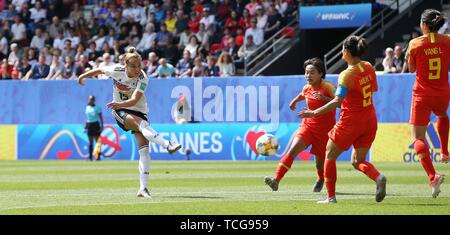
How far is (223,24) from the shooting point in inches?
1501

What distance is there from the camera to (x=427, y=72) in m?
16.0

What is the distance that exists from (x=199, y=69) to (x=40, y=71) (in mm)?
6599

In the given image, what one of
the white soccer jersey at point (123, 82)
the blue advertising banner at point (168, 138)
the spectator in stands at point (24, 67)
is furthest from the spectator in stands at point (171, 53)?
the white soccer jersey at point (123, 82)

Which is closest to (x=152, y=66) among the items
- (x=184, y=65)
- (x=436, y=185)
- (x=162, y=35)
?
(x=184, y=65)

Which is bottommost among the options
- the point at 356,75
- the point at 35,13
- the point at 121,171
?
the point at 121,171

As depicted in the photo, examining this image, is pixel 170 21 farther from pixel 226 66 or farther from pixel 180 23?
pixel 226 66

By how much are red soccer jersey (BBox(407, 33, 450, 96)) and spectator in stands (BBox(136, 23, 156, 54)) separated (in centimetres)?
2276

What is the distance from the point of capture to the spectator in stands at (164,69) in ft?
116

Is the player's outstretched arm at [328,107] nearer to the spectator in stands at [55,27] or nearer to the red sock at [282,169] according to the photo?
the red sock at [282,169]

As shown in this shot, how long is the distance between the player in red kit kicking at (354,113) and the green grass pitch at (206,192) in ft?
1.61

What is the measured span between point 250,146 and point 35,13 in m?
13.9
